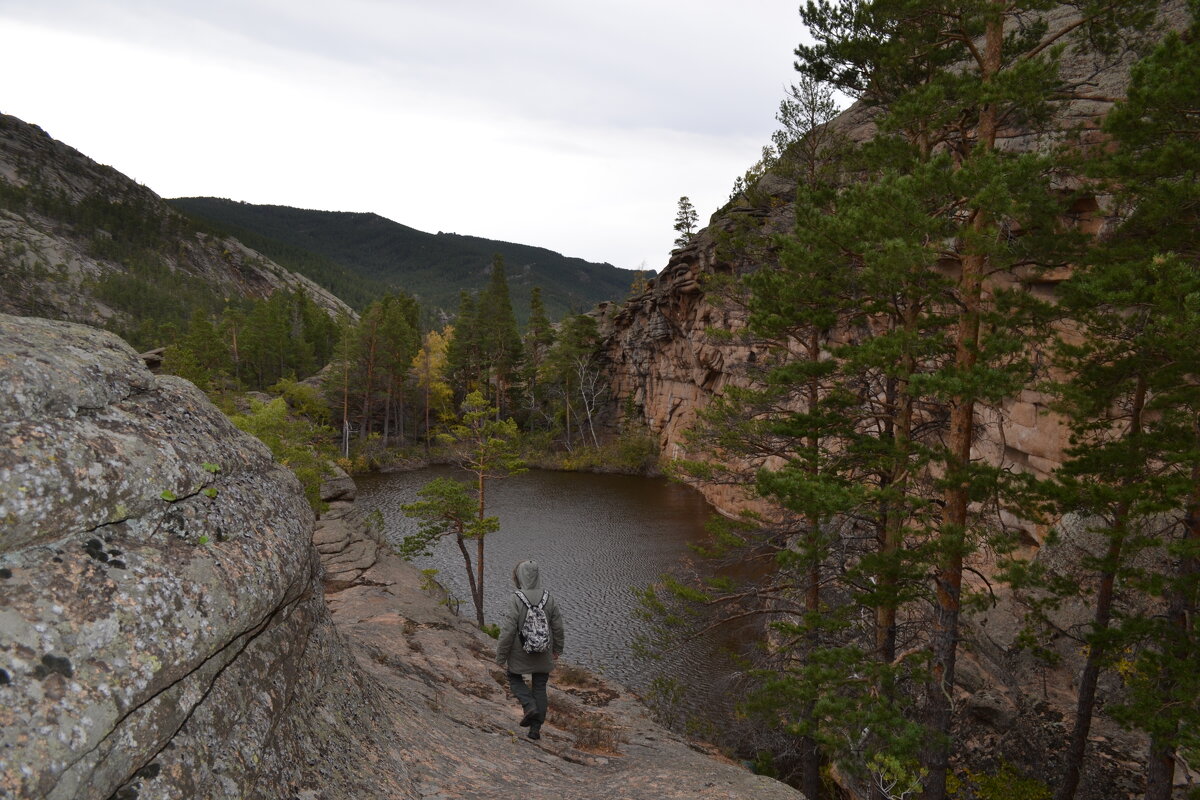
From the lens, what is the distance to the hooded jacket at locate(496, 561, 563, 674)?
6832 mm

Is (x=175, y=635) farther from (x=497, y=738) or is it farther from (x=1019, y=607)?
(x=1019, y=607)

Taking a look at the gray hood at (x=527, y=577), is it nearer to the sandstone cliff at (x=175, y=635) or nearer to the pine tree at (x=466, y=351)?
the sandstone cliff at (x=175, y=635)

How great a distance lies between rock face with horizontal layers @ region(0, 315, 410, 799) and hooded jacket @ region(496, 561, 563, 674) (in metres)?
1.60

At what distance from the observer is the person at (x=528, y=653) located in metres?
6.84

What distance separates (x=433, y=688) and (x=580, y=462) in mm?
42229

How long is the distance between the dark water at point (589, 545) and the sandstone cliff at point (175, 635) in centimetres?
1293

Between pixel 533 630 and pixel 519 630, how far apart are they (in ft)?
0.55

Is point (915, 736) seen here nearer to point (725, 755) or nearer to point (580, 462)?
point (725, 755)

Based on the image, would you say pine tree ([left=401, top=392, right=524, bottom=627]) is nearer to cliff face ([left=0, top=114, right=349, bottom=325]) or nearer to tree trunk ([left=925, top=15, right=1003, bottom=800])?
tree trunk ([left=925, top=15, right=1003, bottom=800])

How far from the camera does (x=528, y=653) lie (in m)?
6.98

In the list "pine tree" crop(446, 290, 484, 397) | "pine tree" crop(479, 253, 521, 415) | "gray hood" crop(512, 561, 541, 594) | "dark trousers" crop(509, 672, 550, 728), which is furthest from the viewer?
"pine tree" crop(446, 290, 484, 397)

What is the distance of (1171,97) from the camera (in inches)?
290

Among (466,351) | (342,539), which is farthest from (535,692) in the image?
(466,351)

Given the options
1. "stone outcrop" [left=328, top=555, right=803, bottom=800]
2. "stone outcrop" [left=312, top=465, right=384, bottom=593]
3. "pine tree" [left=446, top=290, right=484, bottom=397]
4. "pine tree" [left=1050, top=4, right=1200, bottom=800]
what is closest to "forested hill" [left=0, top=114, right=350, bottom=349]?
"pine tree" [left=446, top=290, right=484, bottom=397]
